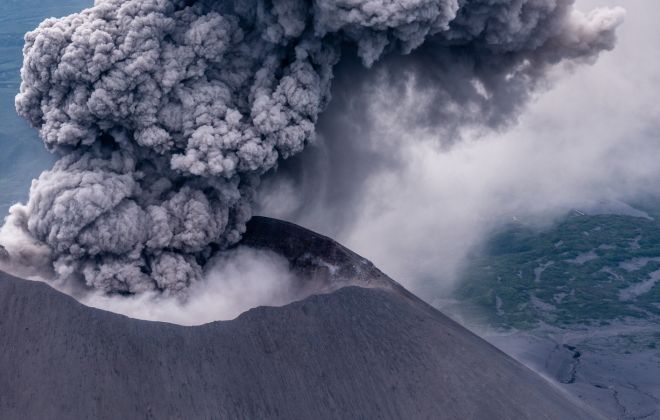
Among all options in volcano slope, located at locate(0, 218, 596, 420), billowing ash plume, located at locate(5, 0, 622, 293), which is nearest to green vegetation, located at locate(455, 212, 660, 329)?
volcano slope, located at locate(0, 218, 596, 420)

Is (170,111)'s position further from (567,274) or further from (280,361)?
(567,274)

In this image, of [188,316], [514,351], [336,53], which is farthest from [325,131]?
[514,351]

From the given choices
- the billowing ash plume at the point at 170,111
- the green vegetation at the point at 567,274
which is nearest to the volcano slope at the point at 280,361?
the billowing ash plume at the point at 170,111

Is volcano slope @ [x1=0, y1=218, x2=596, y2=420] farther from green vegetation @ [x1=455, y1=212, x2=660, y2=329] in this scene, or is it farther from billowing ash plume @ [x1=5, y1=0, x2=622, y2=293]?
green vegetation @ [x1=455, y1=212, x2=660, y2=329]

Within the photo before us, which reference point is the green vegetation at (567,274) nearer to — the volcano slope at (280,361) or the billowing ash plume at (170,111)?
the volcano slope at (280,361)

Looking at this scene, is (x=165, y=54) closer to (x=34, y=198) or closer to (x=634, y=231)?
(x=34, y=198)
